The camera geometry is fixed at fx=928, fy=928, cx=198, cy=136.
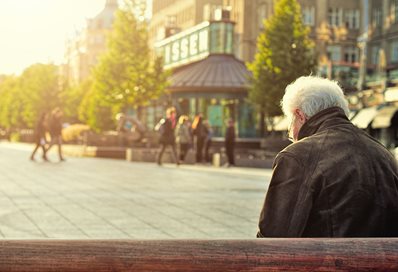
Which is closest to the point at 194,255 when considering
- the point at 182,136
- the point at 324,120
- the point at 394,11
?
the point at 324,120

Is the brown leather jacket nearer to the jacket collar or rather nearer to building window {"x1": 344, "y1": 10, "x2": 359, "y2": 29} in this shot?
the jacket collar

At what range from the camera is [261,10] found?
77312mm

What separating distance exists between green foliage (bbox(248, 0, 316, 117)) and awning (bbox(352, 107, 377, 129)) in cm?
775

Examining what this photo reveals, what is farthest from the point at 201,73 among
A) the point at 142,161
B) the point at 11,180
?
the point at 11,180

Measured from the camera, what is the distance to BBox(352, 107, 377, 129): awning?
150 feet

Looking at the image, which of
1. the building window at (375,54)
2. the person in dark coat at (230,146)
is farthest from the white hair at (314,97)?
the building window at (375,54)

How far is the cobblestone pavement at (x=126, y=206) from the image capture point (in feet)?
32.9

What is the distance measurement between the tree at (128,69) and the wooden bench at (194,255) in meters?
43.2

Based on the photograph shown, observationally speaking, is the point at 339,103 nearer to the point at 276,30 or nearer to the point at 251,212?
the point at 251,212

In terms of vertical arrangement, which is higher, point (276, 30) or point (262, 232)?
point (276, 30)

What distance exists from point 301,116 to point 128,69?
42.5 metres

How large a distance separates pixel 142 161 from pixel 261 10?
4622 cm

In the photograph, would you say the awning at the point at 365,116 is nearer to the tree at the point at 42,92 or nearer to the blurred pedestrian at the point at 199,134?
the blurred pedestrian at the point at 199,134

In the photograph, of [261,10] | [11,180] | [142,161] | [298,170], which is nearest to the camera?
[298,170]
